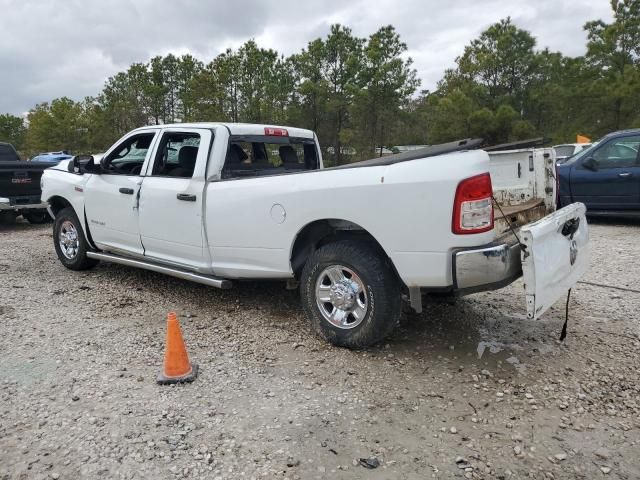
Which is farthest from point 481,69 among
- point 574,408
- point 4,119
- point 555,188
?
point 4,119

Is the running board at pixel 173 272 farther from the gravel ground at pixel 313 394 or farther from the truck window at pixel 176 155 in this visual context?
the truck window at pixel 176 155

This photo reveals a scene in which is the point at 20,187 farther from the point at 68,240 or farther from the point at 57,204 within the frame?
the point at 68,240

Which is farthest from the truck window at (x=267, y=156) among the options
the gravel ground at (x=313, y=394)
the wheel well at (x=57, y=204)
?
the wheel well at (x=57, y=204)

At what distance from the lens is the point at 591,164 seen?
9.12 m

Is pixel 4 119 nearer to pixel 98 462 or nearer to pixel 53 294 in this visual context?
pixel 53 294

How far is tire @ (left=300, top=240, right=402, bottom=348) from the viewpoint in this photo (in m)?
3.55

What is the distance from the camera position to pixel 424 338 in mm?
4047

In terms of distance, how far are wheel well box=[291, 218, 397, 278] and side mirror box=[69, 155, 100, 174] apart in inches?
112

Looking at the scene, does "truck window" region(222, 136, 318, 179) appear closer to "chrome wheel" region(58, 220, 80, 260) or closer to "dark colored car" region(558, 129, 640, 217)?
"chrome wheel" region(58, 220, 80, 260)

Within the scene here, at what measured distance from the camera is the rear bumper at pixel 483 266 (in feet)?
10.3

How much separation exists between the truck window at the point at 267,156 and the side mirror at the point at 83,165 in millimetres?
1797

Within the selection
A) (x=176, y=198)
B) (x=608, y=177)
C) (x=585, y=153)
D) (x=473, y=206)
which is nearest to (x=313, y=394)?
(x=473, y=206)

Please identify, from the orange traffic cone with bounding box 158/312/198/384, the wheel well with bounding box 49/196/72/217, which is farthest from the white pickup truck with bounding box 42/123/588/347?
the orange traffic cone with bounding box 158/312/198/384

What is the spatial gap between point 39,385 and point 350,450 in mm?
2148
